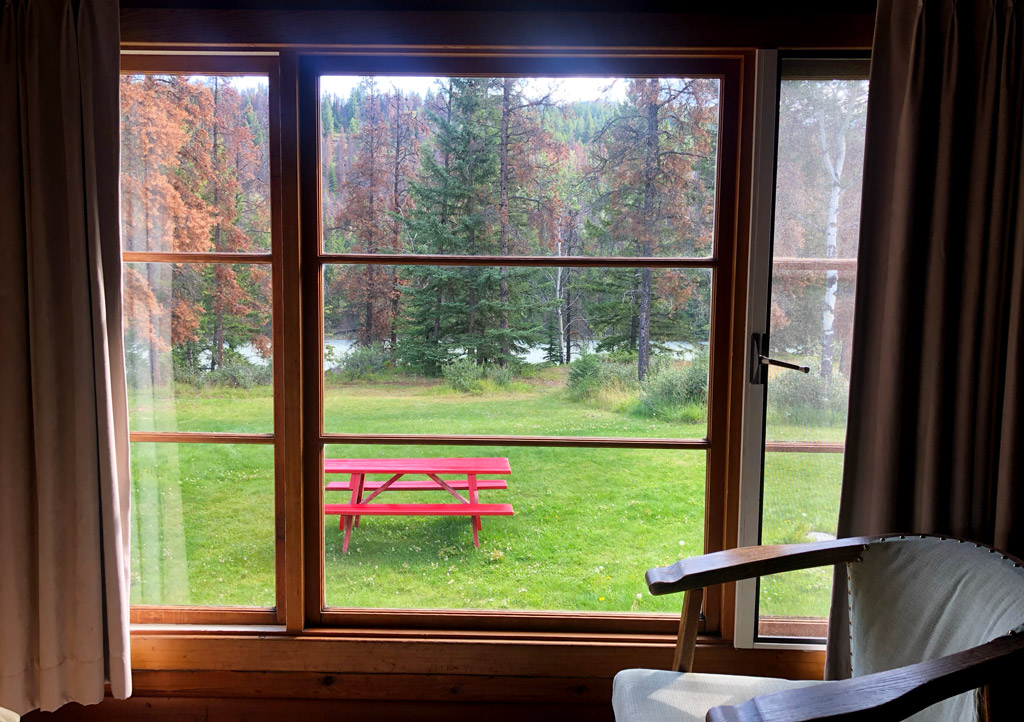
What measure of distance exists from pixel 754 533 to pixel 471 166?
4.12ft

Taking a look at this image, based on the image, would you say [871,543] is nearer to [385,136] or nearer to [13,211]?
[385,136]

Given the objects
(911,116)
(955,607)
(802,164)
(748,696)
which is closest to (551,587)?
(748,696)

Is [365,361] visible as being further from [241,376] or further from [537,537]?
[537,537]

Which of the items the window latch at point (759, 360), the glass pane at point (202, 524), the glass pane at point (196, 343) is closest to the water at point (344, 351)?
the glass pane at point (196, 343)

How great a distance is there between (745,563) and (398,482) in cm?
100

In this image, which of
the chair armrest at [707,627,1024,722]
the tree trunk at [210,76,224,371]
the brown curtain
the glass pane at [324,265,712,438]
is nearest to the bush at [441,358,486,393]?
the glass pane at [324,265,712,438]

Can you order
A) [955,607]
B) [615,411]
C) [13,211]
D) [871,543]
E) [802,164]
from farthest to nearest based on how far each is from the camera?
[615,411] → [802,164] → [13,211] → [871,543] → [955,607]

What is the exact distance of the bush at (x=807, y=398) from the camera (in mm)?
1848

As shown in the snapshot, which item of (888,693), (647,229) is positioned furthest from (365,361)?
(888,693)

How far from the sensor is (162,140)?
1891mm

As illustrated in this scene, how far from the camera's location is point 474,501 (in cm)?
205

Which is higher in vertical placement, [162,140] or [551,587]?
[162,140]

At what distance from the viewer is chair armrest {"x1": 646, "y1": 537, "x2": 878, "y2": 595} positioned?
4.61ft

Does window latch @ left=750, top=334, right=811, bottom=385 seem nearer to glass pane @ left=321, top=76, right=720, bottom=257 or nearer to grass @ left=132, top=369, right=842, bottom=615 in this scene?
grass @ left=132, top=369, right=842, bottom=615
